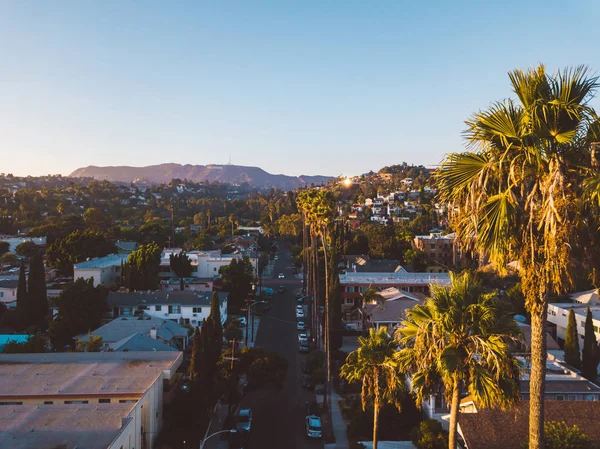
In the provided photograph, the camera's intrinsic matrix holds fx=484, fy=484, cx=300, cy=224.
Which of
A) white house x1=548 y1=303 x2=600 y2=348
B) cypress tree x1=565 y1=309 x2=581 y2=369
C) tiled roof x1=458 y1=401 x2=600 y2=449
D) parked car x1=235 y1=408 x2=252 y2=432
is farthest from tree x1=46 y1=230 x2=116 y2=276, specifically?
tiled roof x1=458 y1=401 x2=600 y2=449

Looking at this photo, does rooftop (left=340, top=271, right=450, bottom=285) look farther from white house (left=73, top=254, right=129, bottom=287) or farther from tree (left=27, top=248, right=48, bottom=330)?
tree (left=27, top=248, right=48, bottom=330)

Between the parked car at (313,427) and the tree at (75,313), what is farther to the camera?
the tree at (75,313)

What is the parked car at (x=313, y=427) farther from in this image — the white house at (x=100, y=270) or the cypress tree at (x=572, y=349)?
the white house at (x=100, y=270)

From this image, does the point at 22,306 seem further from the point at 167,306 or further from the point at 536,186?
the point at 536,186

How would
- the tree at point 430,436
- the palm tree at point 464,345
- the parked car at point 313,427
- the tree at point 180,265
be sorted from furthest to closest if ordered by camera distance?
the tree at point 180,265
the parked car at point 313,427
the tree at point 430,436
the palm tree at point 464,345

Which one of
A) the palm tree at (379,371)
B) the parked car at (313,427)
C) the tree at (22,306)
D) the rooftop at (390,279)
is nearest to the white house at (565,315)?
the rooftop at (390,279)

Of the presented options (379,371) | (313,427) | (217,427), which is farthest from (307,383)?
(379,371)

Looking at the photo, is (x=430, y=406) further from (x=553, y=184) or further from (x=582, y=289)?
(x=582, y=289)
